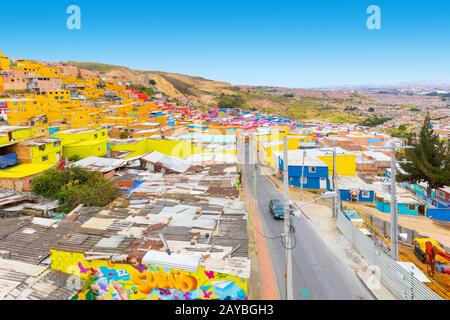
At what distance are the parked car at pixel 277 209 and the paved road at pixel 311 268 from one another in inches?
12.2

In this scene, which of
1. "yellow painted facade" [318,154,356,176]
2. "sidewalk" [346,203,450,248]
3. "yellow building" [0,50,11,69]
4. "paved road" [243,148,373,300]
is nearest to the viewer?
"paved road" [243,148,373,300]

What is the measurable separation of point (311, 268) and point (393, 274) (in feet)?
9.95

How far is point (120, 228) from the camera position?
12.5 m

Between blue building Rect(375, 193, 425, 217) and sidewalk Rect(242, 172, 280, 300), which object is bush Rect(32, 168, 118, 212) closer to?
sidewalk Rect(242, 172, 280, 300)

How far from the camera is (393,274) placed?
38.3ft

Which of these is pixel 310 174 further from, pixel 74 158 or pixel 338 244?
pixel 74 158

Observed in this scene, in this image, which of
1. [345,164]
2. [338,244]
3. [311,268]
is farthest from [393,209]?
[345,164]

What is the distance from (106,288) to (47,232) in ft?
13.8

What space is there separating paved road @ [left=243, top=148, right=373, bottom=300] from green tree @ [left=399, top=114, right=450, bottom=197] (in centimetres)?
1478

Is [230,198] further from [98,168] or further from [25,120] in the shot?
[25,120]

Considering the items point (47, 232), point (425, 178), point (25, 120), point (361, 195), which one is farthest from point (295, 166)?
point (25, 120)

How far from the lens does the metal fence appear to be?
1018cm

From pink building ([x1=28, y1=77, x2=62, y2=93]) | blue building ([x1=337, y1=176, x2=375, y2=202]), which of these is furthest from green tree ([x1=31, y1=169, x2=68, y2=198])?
pink building ([x1=28, y1=77, x2=62, y2=93])

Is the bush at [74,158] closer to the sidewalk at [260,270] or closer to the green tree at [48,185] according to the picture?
the green tree at [48,185]
